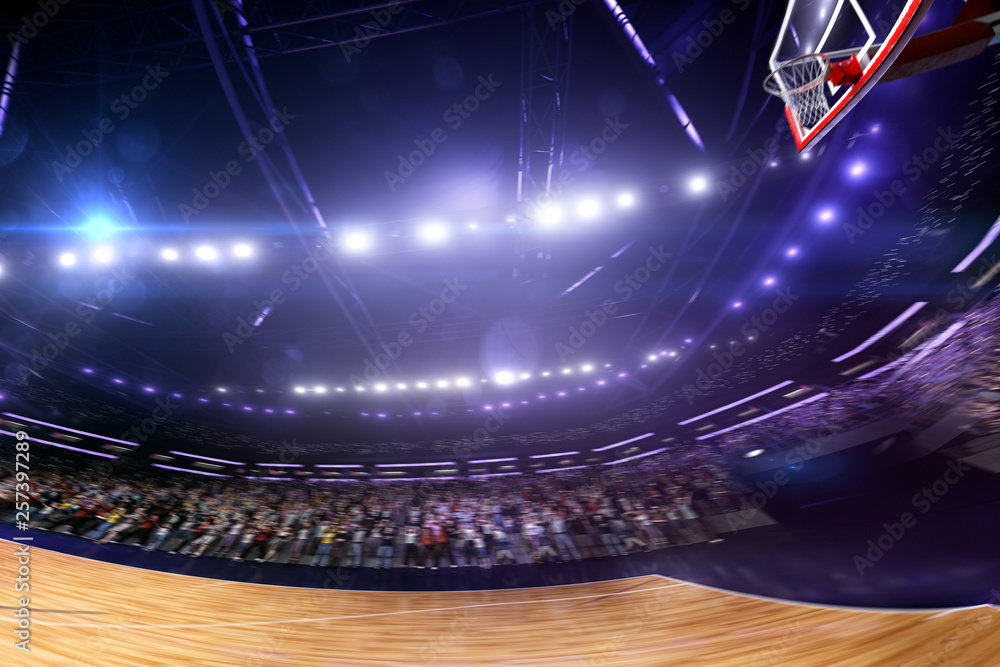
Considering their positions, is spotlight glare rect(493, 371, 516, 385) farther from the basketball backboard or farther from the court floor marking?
the basketball backboard

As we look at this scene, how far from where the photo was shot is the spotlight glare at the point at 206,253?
4.67 metres

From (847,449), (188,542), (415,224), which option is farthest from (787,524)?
(188,542)

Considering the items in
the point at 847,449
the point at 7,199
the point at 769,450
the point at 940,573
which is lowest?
the point at 940,573

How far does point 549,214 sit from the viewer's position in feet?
14.2

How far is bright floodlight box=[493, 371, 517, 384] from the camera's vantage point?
821 cm

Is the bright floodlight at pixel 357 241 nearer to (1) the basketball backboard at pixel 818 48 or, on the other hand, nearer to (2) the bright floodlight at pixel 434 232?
(2) the bright floodlight at pixel 434 232

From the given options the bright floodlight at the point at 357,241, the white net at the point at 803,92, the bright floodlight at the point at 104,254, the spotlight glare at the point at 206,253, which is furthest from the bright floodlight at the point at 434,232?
the bright floodlight at the point at 104,254

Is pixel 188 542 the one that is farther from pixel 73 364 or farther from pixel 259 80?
pixel 259 80

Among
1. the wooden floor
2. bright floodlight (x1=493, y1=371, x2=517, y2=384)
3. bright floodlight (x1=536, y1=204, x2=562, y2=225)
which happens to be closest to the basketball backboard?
bright floodlight (x1=536, y1=204, x2=562, y2=225)

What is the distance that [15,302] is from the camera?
5.56m

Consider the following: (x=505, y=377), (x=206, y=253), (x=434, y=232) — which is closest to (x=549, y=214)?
(x=434, y=232)

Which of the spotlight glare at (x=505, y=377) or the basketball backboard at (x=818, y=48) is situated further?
the spotlight glare at (x=505, y=377)

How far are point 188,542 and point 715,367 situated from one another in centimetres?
1040

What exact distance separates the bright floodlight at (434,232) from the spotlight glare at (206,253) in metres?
2.80
